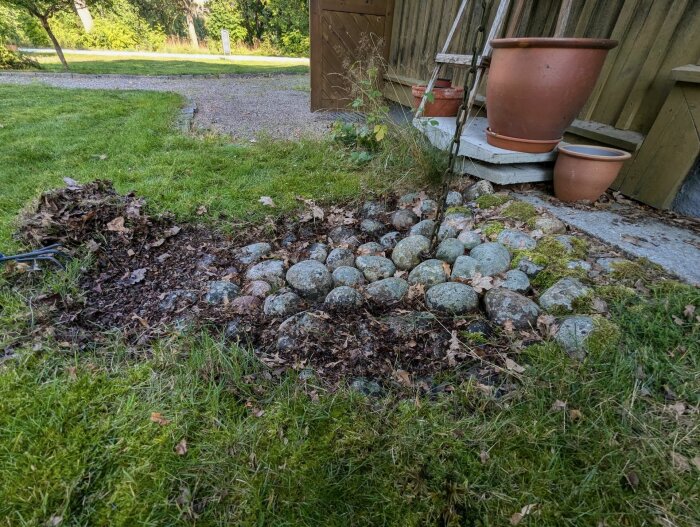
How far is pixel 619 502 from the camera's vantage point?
1.15m

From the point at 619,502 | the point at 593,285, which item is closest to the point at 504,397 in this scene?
the point at 619,502

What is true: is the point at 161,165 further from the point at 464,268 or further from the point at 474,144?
the point at 464,268

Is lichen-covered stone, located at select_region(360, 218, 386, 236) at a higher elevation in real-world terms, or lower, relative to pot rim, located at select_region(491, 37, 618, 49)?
lower

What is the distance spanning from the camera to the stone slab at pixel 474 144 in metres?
2.81

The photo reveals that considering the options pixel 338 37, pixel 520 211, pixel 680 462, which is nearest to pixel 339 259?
pixel 520 211

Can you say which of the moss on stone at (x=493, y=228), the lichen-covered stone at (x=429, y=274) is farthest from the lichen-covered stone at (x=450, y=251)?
the moss on stone at (x=493, y=228)

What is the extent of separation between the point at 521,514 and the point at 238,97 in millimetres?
8184

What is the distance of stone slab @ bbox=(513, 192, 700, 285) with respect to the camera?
1.98m

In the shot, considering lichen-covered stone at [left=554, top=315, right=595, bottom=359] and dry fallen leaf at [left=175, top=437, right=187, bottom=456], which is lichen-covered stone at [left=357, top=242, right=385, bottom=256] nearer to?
lichen-covered stone at [left=554, top=315, right=595, bottom=359]

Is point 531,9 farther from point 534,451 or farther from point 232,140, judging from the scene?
point 534,451

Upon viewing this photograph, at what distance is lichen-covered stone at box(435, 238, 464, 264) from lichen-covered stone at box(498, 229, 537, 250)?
267mm

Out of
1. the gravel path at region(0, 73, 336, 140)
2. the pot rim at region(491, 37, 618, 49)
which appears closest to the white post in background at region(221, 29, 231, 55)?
the gravel path at region(0, 73, 336, 140)

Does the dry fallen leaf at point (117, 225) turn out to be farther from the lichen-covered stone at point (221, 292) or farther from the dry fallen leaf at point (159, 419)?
the dry fallen leaf at point (159, 419)

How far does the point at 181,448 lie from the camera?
1.31 metres
